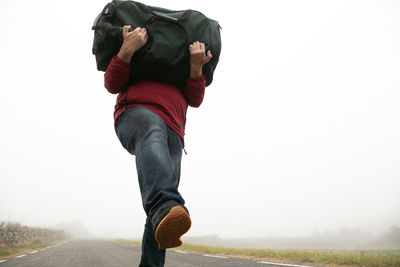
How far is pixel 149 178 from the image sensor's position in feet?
3.17

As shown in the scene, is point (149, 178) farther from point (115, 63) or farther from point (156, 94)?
point (115, 63)

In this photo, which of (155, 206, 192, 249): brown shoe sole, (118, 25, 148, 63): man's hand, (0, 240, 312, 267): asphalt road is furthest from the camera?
(0, 240, 312, 267): asphalt road

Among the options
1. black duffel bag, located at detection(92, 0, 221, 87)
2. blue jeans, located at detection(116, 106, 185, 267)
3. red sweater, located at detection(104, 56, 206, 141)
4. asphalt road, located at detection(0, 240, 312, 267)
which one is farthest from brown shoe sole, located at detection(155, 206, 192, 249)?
asphalt road, located at detection(0, 240, 312, 267)

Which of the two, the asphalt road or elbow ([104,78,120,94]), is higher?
elbow ([104,78,120,94])

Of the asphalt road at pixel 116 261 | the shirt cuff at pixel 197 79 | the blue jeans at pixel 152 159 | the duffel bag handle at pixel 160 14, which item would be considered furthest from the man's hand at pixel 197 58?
the asphalt road at pixel 116 261

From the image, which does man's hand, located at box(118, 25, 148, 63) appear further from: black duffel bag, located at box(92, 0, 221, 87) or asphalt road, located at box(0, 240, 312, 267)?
asphalt road, located at box(0, 240, 312, 267)

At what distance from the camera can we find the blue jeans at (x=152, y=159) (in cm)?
92

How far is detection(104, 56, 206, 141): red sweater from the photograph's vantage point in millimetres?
1231

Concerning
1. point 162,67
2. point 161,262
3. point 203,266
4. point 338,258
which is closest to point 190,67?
point 162,67

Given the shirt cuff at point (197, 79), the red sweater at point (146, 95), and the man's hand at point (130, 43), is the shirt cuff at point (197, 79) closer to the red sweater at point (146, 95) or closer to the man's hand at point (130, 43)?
the red sweater at point (146, 95)

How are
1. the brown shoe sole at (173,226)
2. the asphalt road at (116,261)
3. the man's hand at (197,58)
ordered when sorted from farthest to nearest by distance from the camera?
the asphalt road at (116,261) < the man's hand at (197,58) < the brown shoe sole at (173,226)

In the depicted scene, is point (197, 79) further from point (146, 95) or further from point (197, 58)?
point (146, 95)

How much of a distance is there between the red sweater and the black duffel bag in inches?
1.8

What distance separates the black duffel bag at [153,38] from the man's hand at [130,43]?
38 millimetres
